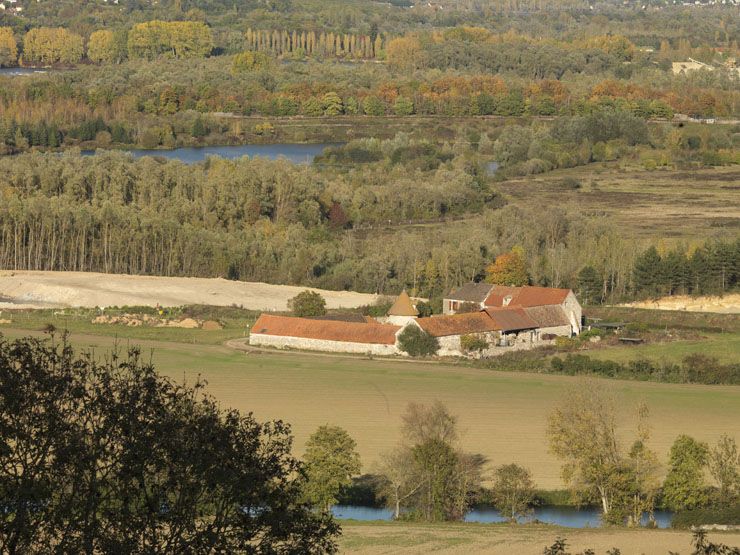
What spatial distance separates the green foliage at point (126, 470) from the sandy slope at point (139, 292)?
3496 centimetres

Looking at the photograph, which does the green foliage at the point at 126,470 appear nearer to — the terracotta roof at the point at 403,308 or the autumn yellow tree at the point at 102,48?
the terracotta roof at the point at 403,308

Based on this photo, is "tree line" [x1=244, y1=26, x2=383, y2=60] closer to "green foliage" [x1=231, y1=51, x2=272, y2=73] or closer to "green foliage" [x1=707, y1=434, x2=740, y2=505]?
"green foliage" [x1=231, y1=51, x2=272, y2=73]

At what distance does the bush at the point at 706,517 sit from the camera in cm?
2606

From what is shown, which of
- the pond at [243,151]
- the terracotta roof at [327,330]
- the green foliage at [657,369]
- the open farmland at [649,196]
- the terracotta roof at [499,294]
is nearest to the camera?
the green foliage at [657,369]

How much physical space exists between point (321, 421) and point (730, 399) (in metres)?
9.86

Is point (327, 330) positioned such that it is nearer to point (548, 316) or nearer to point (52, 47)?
point (548, 316)

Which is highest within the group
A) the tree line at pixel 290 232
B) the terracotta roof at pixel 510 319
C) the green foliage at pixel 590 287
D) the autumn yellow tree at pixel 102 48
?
the autumn yellow tree at pixel 102 48

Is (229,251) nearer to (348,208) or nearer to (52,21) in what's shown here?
(348,208)

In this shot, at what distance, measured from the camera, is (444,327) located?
4319 centimetres

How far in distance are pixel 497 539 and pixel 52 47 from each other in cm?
14511

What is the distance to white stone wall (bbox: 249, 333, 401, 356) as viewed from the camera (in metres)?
42.5

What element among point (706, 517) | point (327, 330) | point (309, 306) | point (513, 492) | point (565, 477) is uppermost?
point (309, 306)

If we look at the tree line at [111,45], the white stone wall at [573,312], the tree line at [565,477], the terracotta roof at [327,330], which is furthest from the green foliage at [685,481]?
the tree line at [111,45]

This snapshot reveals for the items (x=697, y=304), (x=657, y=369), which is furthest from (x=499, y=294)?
(x=657, y=369)
